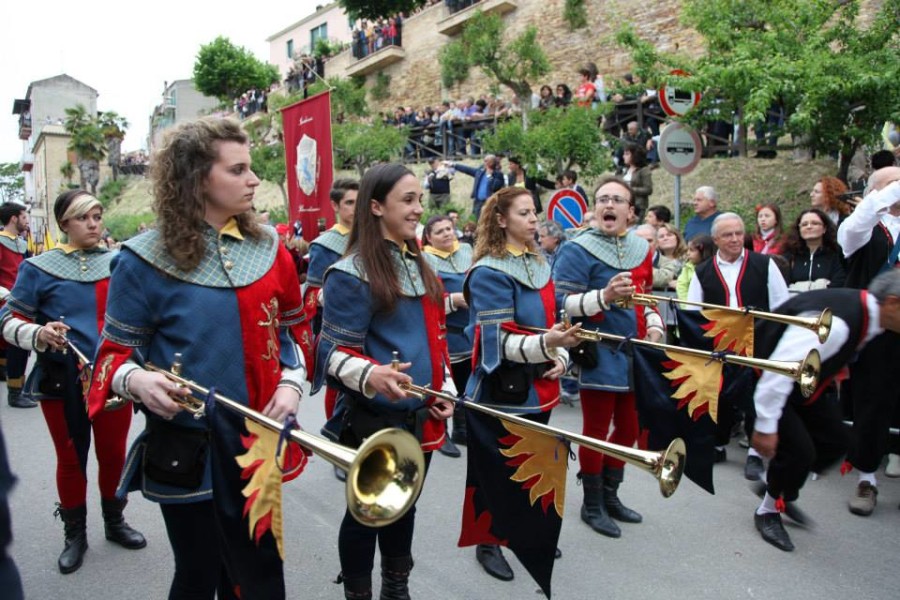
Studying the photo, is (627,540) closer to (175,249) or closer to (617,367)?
(617,367)

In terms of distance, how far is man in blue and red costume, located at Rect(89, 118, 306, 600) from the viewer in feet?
7.51

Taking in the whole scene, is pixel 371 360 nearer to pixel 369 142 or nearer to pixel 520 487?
pixel 520 487

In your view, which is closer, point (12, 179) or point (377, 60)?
point (377, 60)

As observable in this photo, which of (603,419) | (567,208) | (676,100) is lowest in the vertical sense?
(603,419)

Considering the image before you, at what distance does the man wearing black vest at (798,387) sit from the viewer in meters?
3.25

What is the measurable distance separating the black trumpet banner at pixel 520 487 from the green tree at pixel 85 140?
54235 mm

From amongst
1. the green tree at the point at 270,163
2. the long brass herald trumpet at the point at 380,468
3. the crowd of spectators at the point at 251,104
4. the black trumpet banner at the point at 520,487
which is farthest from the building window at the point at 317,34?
the long brass herald trumpet at the point at 380,468

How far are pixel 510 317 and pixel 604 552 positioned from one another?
1549mm

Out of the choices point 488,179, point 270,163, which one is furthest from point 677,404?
point 270,163

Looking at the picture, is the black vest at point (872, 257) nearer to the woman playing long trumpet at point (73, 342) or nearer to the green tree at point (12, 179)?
the woman playing long trumpet at point (73, 342)

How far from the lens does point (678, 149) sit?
8.74 m

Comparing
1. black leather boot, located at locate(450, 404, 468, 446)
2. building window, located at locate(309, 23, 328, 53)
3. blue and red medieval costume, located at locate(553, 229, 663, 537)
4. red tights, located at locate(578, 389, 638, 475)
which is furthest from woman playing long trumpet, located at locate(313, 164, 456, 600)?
building window, located at locate(309, 23, 328, 53)

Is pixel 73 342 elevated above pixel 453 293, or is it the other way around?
pixel 73 342

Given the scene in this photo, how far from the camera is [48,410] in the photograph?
3.83m
